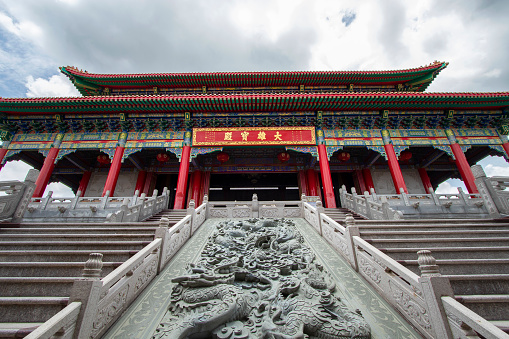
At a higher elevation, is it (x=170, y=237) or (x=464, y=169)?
(x=464, y=169)

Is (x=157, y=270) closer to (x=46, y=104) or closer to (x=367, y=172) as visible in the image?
(x=46, y=104)

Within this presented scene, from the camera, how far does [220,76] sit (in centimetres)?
1461

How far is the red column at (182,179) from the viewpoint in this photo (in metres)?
10.1

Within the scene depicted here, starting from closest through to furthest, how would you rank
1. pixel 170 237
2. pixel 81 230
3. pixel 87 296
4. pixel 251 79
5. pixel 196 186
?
pixel 87 296
pixel 170 237
pixel 81 230
pixel 196 186
pixel 251 79

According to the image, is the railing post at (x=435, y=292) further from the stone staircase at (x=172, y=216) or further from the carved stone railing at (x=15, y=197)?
the carved stone railing at (x=15, y=197)

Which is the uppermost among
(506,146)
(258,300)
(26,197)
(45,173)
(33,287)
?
(506,146)

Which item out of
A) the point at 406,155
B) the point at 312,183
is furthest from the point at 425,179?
the point at 312,183

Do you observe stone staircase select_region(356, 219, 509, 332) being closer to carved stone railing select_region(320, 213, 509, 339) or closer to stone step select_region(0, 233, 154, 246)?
carved stone railing select_region(320, 213, 509, 339)

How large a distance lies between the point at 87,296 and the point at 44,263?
188 cm

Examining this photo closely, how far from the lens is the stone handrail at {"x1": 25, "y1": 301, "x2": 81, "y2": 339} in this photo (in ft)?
5.94

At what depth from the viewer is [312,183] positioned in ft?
43.1

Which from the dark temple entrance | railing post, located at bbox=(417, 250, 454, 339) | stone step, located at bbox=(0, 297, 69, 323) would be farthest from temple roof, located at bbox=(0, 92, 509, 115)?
stone step, located at bbox=(0, 297, 69, 323)

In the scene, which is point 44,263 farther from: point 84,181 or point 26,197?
point 84,181

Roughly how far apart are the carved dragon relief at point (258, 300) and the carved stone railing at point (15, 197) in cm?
630
